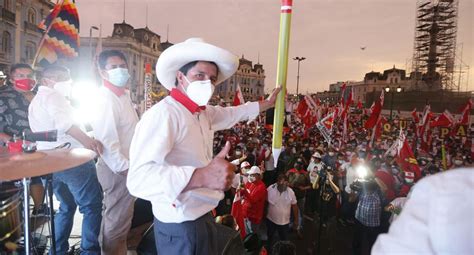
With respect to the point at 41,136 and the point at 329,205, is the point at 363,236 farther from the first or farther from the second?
the point at 41,136

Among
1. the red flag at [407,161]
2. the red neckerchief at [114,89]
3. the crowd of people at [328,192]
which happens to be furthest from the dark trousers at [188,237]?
the red flag at [407,161]

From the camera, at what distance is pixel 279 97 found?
1.99m

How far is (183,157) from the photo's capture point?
175 cm

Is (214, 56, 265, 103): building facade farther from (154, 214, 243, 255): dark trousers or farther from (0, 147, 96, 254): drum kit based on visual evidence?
(154, 214, 243, 255): dark trousers

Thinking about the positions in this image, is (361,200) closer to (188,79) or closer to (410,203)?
(188,79)

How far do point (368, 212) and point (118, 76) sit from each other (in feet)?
17.2

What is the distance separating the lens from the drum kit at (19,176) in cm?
183

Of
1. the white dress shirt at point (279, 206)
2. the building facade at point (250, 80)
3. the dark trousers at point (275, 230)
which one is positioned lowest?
the dark trousers at point (275, 230)

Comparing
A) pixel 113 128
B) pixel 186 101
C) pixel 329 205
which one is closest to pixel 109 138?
pixel 113 128

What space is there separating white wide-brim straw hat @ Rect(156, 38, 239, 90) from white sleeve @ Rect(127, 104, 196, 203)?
0.35 meters

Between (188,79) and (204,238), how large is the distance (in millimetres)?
962

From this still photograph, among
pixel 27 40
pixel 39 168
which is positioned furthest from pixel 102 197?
pixel 27 40

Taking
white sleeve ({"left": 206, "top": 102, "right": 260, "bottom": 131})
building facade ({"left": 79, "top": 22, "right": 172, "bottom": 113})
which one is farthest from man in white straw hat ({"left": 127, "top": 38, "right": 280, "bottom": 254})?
building facade ({"left": 79, "top": 22, "right": 172, "bottom": 113})

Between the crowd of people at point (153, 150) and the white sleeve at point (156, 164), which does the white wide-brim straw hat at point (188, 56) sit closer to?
the crowd of people at point (153, 150)
